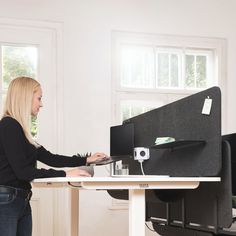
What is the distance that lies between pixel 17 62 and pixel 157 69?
1386 mm

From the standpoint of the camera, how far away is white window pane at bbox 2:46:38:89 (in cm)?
446

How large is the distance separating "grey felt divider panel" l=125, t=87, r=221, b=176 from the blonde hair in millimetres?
738

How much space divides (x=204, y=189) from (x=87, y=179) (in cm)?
66

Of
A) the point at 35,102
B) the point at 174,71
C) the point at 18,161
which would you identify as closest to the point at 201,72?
the point at 174,71

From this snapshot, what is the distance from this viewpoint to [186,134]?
2514 mm

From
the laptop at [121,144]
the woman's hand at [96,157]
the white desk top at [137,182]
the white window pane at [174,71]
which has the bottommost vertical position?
the white desk top at [137,182]

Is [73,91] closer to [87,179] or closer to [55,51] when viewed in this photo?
[55,51]

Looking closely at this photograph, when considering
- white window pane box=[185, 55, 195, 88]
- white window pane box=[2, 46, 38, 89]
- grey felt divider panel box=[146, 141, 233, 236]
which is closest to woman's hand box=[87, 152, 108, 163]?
grey felt divider panel box=[146, 141, 233, 236]

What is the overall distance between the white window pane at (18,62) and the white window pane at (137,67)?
34.2 inches

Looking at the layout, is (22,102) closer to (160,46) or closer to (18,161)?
(18,161)

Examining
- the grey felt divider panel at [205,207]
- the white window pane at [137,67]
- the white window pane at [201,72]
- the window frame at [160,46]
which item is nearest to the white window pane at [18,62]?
the window frame at [160,46]

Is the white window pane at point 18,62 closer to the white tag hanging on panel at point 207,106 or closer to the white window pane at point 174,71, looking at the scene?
the white window pane at point 174,71

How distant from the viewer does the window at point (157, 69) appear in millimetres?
4703

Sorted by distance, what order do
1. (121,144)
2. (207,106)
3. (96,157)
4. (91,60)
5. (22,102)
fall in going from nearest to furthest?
(207,106) → (22,102) → (121,144) → (96,157) → (91,60)
